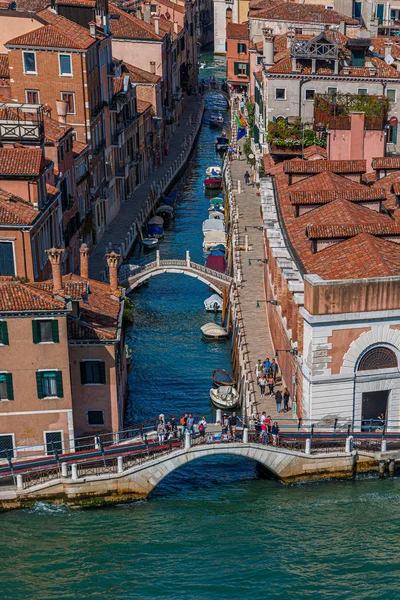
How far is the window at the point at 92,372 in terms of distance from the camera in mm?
52156

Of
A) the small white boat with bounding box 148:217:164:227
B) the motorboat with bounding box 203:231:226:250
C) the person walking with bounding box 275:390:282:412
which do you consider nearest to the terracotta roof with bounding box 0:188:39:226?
the person walking with bounding box 275:390:282:412

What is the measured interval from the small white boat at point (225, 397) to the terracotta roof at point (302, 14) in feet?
204

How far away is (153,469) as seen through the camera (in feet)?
164

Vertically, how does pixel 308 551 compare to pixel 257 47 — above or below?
below

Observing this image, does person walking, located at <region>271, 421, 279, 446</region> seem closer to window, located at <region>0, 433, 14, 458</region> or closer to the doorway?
the doorway

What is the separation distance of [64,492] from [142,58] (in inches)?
2980

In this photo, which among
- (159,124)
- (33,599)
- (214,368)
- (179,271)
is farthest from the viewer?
(159,124)

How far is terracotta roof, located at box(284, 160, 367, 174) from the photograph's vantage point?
209 ft

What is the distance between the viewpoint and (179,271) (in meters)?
80.2

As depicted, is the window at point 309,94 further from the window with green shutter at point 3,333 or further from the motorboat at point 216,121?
the motorboat at point 216,121

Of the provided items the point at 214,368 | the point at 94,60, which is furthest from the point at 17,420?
the point at 94,60

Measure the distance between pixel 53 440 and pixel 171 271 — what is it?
1225 inches

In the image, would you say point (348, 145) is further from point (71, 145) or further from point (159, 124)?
point (159, 124)

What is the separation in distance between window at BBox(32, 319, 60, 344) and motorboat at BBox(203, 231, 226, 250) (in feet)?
140
